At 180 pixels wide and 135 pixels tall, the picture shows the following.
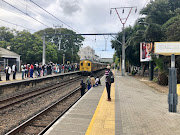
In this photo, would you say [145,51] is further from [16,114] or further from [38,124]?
[38,124]

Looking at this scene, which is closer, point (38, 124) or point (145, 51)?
point (38, 124)

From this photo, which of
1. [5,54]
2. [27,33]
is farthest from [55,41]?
[5,54]

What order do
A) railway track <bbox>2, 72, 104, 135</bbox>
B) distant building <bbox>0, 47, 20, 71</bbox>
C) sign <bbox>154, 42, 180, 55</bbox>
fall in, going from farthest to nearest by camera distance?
distant building <bbox>0, 47, 20, 71</bbox> < sign <bbox>154, 42, 180, 55</bbox> < railway track <bbox>2, 72, 104, 135</bbox>

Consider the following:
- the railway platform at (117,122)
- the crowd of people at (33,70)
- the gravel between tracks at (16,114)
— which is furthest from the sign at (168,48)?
the crowd of people at (33,70)

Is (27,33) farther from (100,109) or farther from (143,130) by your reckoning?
(143,130)

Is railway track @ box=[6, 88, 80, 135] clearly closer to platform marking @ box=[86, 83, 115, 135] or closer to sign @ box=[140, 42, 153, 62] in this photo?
platform marking @ box=[86, 83, 115, 135]

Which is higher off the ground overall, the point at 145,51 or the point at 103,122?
the point at 145,51

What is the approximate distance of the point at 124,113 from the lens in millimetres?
5844

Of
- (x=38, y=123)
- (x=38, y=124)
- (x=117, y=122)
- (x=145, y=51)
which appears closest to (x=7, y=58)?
(x=145, y=51)

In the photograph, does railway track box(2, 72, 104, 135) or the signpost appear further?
the signpost

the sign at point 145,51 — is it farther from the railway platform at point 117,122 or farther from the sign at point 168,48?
the railway platform at point 117,122

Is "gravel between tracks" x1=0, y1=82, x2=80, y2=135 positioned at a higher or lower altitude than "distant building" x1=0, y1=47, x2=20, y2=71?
lower

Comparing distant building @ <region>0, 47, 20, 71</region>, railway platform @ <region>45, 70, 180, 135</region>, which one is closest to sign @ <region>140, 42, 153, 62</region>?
railway platform @ <region>45, 70, 180, 135</region>

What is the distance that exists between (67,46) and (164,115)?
48.2 m
